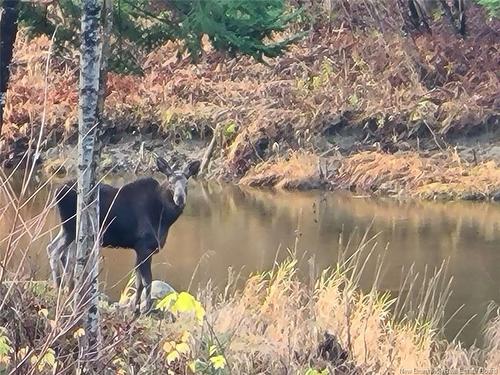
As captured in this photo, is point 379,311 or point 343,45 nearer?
point 379,311

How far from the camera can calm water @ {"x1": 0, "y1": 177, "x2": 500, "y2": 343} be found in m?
10.7

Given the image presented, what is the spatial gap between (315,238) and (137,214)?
18.3 ft

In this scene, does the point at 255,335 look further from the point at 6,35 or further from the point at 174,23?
the point at 6,35

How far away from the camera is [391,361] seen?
6.60m

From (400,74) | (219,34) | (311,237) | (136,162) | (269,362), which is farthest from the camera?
(400,74)

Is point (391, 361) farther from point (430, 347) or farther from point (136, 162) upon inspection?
point (136, 162)

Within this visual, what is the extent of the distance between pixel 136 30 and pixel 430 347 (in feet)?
11.2

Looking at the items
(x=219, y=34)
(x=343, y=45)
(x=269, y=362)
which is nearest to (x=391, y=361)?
(x=269, y=362)

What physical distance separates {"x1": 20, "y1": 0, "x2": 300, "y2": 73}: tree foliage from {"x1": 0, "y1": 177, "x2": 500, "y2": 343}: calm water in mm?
1653

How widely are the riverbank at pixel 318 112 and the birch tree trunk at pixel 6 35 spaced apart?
11.5 m

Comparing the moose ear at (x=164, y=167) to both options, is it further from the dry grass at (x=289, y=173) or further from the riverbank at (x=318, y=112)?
the dry grass at (x=289, y=173)

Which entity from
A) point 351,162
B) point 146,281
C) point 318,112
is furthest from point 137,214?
point 318,112

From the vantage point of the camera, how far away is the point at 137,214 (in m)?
8.42

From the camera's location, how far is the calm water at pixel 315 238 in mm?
10688
